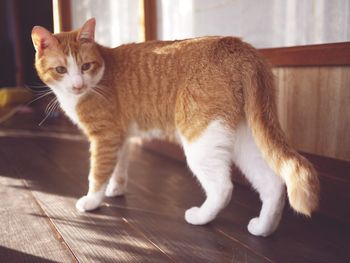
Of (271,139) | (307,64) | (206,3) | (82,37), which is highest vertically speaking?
(206,3)

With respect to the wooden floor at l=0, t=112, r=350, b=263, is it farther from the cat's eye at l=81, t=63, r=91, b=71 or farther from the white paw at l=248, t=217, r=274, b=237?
the cat's eye at l=81, t=63, r=91, b=71

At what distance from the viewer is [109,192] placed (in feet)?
5.28

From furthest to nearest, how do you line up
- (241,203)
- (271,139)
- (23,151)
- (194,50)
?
(23,151) → (241,203) → (194,50) → (271,139)

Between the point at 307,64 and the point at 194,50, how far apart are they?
46 centimetres

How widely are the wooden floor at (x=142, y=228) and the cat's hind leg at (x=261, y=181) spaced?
50 mm

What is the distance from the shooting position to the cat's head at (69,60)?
51.8 inches

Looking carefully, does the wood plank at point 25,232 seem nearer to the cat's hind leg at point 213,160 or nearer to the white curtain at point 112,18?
the cat's hind leg at point 213,160

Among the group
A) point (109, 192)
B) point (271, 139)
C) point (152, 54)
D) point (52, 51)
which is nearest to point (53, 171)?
point (109, 192)

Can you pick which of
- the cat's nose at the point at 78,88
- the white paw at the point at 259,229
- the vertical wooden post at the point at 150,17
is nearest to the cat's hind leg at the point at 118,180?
the cat's nose at the point at 78,88

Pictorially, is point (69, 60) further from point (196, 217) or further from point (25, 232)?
point (196, 217)

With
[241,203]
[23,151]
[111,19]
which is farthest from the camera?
[111,19]

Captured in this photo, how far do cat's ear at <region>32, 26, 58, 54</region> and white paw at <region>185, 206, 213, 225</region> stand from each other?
2.74ft

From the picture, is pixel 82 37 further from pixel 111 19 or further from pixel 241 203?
pixel 111 19

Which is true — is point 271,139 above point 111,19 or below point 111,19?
below
